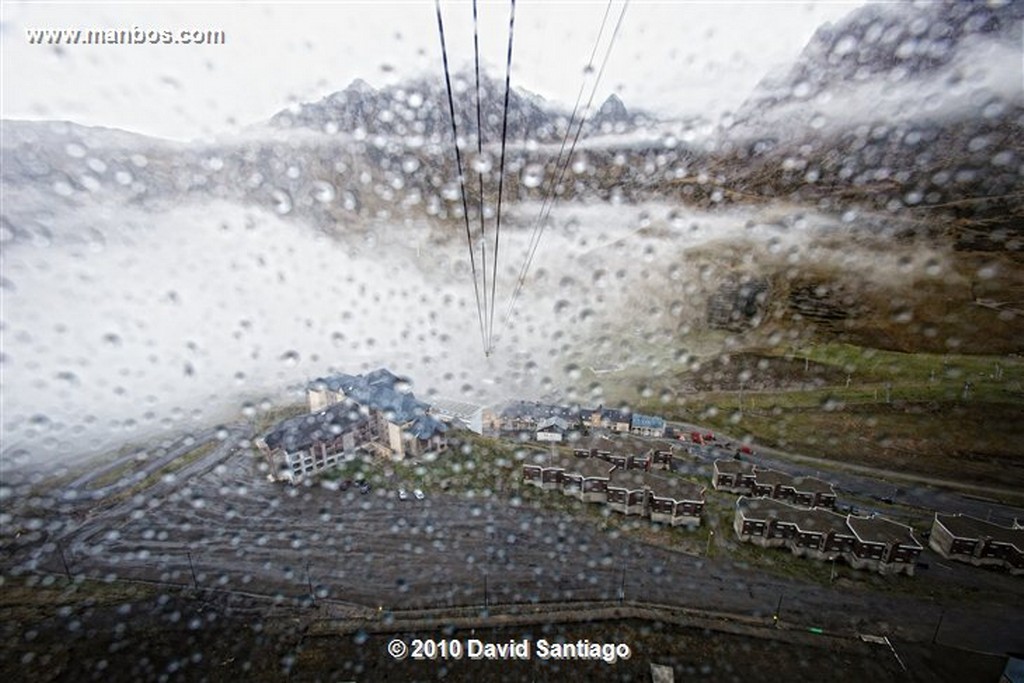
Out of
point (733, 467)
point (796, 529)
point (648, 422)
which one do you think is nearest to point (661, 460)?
point (733, 467)

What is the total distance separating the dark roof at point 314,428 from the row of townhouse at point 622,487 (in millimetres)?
5373

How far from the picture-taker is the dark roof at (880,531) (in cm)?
987

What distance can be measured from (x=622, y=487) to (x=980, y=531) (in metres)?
8.05

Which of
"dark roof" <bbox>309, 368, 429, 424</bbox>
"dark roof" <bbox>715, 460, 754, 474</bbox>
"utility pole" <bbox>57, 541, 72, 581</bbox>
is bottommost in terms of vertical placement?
"utility pole" <bbox>57, 541, 72, 581</bbox>

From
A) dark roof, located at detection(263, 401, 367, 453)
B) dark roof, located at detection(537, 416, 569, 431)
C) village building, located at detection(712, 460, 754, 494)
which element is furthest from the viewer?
dark roof, located at detection(537, 416, 569, 431)

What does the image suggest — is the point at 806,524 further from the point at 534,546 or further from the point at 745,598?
the point at 534,546

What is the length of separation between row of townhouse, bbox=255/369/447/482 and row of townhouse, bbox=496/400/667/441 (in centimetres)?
288

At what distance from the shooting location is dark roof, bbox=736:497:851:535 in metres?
10.3

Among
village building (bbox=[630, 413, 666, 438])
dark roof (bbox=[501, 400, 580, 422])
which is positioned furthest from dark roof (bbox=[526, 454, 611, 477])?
village building (bbox=[630, 413, 666, 438])

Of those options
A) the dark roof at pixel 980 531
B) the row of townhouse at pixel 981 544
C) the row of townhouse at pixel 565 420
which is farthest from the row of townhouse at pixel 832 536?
the row of townhouse at pixel 565 420

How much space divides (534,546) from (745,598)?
436 centimetres

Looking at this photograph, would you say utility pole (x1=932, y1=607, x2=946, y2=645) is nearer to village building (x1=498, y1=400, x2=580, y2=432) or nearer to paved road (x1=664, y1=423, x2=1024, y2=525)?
paved road (x1=664, y1=423, x2=1024, y2=525)

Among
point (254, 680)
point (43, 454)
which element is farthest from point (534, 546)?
point (43, 454)

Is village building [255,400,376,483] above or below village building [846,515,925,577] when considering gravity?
above
